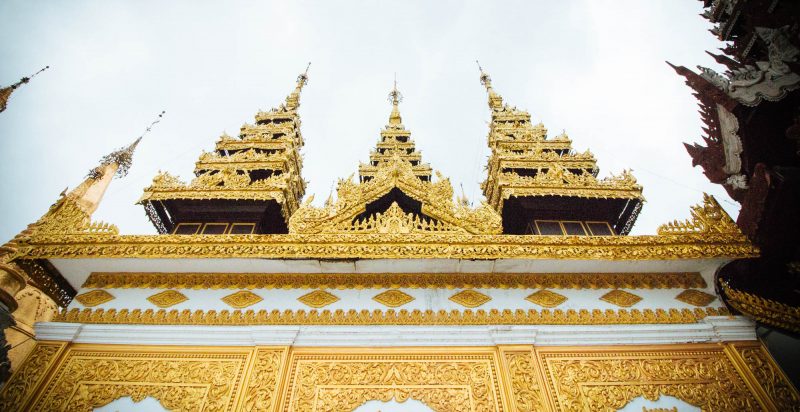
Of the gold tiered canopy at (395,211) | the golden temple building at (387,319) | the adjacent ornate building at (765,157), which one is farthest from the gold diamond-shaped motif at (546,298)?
the adjacent ornate building at (765,157)

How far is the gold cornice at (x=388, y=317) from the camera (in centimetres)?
548

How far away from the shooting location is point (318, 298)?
19.4ft

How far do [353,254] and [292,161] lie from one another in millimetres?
6707

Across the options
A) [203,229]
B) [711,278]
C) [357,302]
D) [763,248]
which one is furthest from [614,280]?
[203,229]

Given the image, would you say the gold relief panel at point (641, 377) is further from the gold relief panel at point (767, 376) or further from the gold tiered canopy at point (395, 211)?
the gold tiered canopy at point (395, 211)

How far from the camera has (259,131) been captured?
476 inches

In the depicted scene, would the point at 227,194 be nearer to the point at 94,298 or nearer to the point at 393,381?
the point at 94,298

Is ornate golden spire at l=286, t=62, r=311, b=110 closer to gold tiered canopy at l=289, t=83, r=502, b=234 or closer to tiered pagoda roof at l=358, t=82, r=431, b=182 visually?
tiered pagoda roof at l=358, t=82, r=431, b=182

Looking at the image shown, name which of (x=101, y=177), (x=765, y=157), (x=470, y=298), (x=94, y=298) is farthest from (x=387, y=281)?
(x=101, y=177)

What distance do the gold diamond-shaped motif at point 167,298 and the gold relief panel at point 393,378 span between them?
211 cm

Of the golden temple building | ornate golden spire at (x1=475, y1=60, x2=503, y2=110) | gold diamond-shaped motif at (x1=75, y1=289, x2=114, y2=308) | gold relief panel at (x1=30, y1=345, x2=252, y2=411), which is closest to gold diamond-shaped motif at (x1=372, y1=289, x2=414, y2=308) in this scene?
the golden temple building

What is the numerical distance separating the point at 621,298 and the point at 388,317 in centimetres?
347

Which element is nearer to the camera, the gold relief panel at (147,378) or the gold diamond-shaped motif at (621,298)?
the gold relief panel at (147,378)

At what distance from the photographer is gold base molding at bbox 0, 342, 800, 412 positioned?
4660 millimetres
